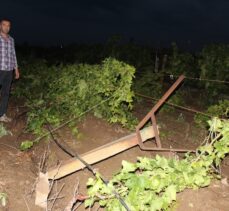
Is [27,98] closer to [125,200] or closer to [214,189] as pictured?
[214,189]

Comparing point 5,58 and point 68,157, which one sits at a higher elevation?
point 5,58

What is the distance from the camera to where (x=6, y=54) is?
22.3 ft

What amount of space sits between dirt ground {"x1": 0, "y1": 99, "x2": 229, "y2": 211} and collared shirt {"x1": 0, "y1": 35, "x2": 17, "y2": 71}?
3.68 ft

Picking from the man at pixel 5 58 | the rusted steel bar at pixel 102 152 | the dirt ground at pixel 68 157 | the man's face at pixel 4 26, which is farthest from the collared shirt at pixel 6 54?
the rusted steel bar at pixel 102 152

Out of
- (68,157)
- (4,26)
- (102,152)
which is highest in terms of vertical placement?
(4,26)

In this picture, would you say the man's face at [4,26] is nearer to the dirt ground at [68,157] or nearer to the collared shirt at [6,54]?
the collared shirt at [6,54]

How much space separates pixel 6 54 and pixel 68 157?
2.34m

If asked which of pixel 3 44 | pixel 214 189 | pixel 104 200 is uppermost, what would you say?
pixel 3 44

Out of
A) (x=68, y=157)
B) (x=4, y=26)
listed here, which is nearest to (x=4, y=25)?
(x=4, y=26)

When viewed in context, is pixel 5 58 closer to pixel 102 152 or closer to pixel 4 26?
pixel 4 26

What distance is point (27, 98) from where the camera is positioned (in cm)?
833

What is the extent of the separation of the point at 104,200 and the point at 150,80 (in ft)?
22.3

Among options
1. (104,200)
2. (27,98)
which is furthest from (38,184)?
(27,98)

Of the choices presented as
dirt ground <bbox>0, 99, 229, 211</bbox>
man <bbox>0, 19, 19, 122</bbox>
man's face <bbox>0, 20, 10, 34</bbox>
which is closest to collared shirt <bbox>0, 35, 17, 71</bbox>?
man <bbox>0, 19, 19, 122</bbox>
